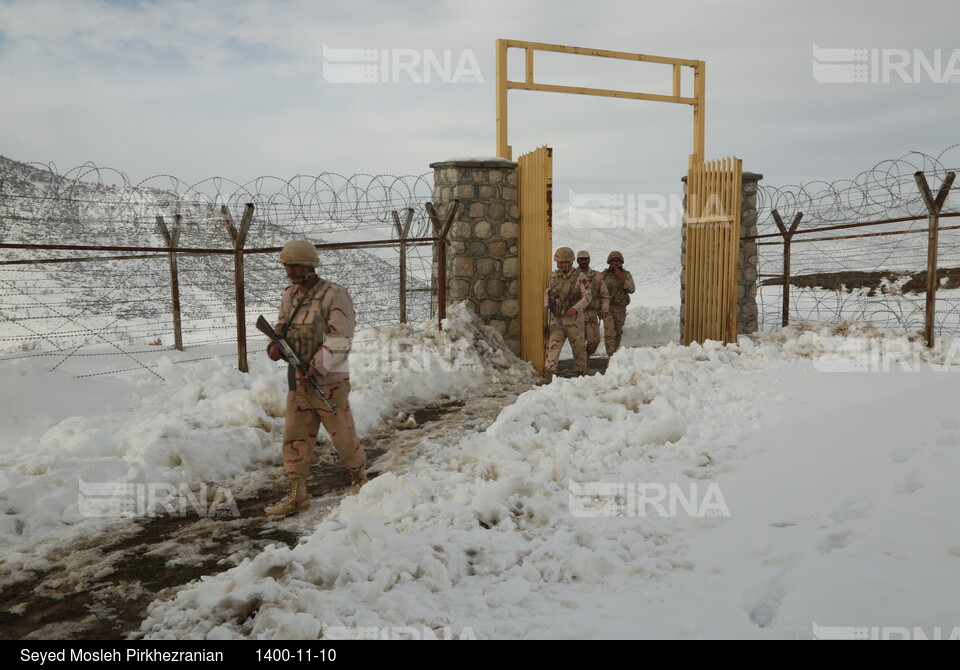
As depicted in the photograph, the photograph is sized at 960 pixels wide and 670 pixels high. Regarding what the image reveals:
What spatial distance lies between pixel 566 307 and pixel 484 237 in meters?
1.72

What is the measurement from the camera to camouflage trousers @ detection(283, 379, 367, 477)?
4652 millimetres

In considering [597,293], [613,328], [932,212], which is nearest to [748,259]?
[613,328]

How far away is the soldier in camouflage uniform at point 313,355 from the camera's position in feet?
15.0

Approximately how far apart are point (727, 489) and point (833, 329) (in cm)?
662

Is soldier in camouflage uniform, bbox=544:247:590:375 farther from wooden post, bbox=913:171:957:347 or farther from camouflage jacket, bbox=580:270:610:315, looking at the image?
wooden post, bbox=913:171:957:347

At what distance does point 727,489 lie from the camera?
4.02 meters

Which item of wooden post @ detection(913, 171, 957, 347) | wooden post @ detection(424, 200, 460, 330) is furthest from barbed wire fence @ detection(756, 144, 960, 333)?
wooden post @ detection(424, 200, 460, 330)

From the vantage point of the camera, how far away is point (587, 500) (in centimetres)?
394

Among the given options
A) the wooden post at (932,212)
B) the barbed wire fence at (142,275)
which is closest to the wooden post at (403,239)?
the barbed wire fence at (142,275)

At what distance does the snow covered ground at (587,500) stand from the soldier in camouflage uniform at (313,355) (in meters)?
0.64

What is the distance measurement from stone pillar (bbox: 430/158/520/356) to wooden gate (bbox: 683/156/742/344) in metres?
2.52

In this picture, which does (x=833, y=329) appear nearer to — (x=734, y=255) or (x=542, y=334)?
(x=734, y=255)
